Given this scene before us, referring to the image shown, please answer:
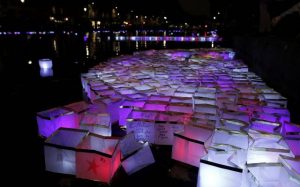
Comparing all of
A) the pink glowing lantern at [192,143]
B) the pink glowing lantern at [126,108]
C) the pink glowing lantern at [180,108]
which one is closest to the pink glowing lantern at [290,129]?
the pink glowing lantern at [192,143]

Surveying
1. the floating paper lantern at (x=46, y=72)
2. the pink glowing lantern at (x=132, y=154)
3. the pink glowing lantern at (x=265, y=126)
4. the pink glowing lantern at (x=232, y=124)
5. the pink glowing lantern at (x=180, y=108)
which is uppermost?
the floating paper lantern at (x=46, y=72)

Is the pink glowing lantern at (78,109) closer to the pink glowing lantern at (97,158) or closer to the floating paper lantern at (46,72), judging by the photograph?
the pink glowing lantern at (97,158)

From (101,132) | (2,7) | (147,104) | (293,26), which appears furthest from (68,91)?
(2,7)

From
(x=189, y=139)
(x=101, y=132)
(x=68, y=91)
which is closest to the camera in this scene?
(x=189, y=139)

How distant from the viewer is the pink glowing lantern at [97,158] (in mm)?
3018

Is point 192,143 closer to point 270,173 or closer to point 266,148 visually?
point 266,148

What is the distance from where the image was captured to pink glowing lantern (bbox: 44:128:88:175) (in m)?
3.21

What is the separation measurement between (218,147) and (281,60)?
4619 mm

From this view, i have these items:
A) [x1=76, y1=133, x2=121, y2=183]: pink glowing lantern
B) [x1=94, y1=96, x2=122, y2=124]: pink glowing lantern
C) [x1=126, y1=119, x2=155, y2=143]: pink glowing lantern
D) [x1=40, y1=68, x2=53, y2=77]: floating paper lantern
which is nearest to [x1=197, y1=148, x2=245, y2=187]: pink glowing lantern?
[x1=76, y1=133, x2=121, y2=183]: pink glowing lantern

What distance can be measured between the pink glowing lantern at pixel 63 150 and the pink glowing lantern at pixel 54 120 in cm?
70

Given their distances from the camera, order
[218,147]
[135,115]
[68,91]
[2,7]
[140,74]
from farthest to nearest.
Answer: [2,7]
[140,74]
[68,91]
[135,115]
[218,147]

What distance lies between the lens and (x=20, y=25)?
3209 centimetres

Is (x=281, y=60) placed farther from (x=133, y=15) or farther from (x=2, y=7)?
(x=133, y=15)

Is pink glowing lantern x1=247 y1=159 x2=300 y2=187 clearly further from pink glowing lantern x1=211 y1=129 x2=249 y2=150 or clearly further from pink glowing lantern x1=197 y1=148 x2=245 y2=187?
pink glowing lantern x1=211 y1=129 x2=249 y2=150
